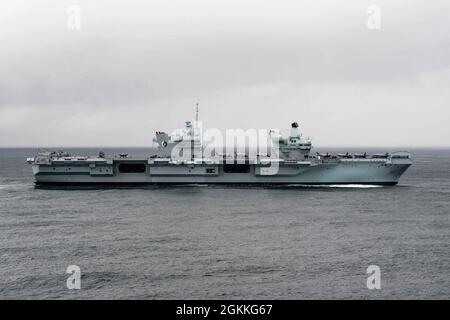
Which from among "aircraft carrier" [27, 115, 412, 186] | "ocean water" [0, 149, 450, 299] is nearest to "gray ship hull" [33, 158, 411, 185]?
"aircraft carrier" [27, 115, 412, 186]

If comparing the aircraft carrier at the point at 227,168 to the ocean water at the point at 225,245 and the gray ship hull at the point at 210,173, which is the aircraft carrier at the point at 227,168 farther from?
the ocean water at the point at 225,245

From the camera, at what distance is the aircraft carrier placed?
1924 inches

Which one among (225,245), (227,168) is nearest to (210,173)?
(227,168)

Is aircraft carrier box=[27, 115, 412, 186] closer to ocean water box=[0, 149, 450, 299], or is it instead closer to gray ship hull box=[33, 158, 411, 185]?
gray ship hull box=[33, 158, 411, 185]

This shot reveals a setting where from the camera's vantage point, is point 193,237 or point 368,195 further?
point 368,195

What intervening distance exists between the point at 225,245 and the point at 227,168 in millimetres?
24413

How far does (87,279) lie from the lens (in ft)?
67.1

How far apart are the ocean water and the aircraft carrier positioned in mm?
5840

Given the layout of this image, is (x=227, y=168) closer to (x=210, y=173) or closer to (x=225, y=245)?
(x=210, y=173)
